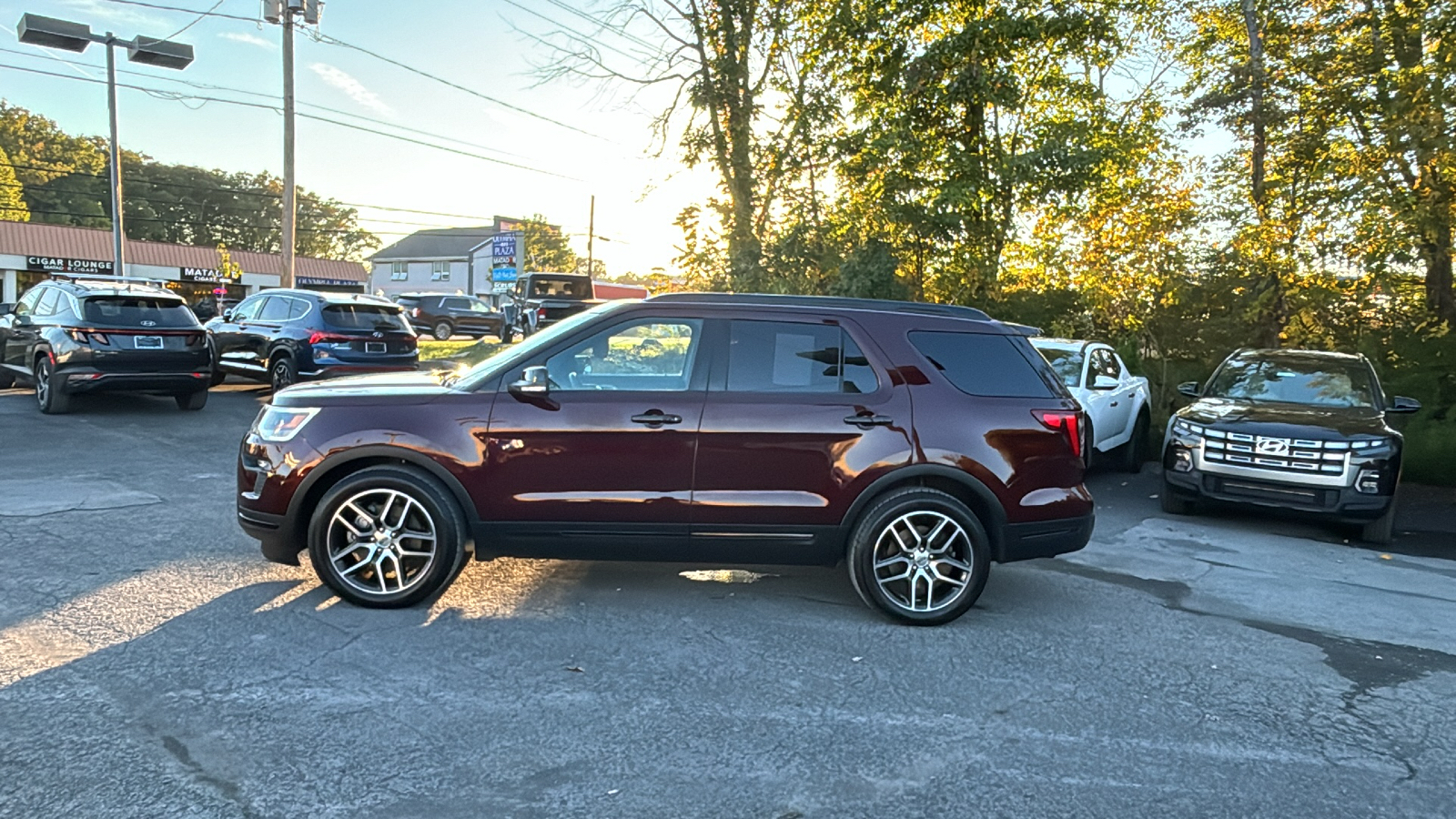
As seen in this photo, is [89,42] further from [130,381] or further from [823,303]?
[823,303]

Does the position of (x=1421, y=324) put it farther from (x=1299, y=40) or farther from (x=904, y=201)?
(x=904, y=201)

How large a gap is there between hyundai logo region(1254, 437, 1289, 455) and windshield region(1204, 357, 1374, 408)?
1.17m

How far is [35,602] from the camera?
4.89 meters

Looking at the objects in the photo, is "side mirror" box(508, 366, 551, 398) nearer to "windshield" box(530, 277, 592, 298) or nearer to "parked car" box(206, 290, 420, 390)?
"parked car" box(206, 290, 420, 390)

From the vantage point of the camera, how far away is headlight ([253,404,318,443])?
200 inches

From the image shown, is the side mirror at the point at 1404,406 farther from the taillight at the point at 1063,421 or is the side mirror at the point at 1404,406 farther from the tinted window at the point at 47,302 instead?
the tinted window at the point at 47,302

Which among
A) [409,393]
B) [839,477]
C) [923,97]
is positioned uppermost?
[923,97]

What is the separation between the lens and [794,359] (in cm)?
523

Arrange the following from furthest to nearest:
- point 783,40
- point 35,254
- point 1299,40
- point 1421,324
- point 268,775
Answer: point 35,254 < point 783,40 < point 1299,40 < point 1421,324 < point 268,775

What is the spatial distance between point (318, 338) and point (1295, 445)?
1201 centimetres

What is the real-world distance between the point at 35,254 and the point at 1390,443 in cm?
5561

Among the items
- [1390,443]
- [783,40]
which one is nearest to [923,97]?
[783,40]

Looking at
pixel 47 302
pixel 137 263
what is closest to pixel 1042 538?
pixel 47 302

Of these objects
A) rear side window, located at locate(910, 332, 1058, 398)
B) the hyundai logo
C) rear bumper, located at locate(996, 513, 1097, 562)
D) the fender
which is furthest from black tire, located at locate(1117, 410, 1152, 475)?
the fender
